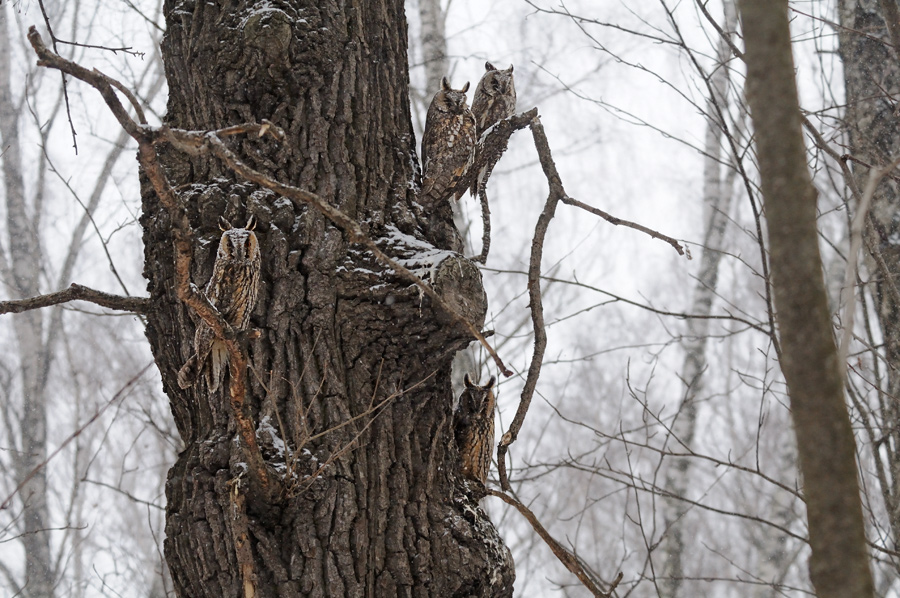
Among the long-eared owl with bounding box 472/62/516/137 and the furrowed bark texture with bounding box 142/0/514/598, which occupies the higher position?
the long-eared owl with bounding box 472/62/516/137

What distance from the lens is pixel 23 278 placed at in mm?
7184

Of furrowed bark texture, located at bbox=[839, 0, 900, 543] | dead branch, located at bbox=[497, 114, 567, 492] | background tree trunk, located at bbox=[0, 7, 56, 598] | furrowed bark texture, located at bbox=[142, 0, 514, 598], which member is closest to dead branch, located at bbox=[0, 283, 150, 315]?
furrowed bark texture, located at bbox=[142, 0, 514, 598]

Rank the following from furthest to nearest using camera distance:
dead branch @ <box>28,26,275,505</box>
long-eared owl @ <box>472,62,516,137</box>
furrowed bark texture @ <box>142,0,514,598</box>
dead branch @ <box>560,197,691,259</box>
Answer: long-eared owl @ <box>472,62,516,137</box> < dead branch @ <box>560,197,691,259</box> < furrowed bark texture @ <box>142,0,514,598</box> < dead branch @ <box>28,26,275,505</box>

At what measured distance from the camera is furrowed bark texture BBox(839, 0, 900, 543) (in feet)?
8.39

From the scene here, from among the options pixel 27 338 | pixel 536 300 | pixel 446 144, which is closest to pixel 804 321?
pixel 536 300

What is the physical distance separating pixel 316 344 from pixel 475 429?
3.19 ft

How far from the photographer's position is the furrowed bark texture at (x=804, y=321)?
23.4 inches

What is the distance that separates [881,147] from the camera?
305 centimetres

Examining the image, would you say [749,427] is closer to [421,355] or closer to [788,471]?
[788,471]

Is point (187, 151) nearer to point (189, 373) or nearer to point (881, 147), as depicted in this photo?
point (189, 373)

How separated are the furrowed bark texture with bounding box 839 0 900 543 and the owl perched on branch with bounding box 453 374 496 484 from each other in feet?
4.11

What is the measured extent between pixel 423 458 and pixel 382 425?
0.43 ft

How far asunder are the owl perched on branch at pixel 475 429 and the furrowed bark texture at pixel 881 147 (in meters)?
1.25

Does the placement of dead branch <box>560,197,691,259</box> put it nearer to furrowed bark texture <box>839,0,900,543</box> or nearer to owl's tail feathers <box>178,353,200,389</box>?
furrowed bark texture <box>839,0,900,543</box>
